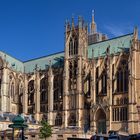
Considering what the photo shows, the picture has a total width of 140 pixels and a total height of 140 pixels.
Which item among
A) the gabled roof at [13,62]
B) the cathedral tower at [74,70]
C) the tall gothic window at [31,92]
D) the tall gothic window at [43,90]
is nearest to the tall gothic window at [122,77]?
the cathedral tower at [74,70]

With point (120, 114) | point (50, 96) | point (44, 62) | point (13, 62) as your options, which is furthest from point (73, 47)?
point (13, 62)

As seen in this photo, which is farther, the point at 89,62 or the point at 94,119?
the point at 89,62

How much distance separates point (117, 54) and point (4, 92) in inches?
1275

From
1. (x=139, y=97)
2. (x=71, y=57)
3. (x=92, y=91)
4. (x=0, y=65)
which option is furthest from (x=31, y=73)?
(x=139, y=97)

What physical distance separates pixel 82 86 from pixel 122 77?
1028 centimetres

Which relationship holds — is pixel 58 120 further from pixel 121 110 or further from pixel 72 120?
pixel 121 110

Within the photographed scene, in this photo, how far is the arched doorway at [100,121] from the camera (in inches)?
3885

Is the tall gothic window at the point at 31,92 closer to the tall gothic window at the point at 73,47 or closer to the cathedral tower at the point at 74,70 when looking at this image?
the cathedral tower at the point at 74,70

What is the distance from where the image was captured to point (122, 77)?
326ft

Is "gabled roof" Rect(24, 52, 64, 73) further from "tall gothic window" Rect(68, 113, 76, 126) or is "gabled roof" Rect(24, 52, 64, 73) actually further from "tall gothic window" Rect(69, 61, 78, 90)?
"tall gothic window" Rect(68, 113, 76, 126)

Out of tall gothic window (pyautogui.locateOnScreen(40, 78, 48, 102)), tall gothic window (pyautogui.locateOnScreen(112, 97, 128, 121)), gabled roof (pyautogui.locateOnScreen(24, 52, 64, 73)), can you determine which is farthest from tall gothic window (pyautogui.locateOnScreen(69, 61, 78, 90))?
tall gothic window (pyautogui.locateOnScreen(112, 97, 128, 121))

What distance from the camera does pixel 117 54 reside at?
102 meters

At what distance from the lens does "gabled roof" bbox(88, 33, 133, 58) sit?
104125mm

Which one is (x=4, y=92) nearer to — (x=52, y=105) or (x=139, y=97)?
(x=52, y=105)
